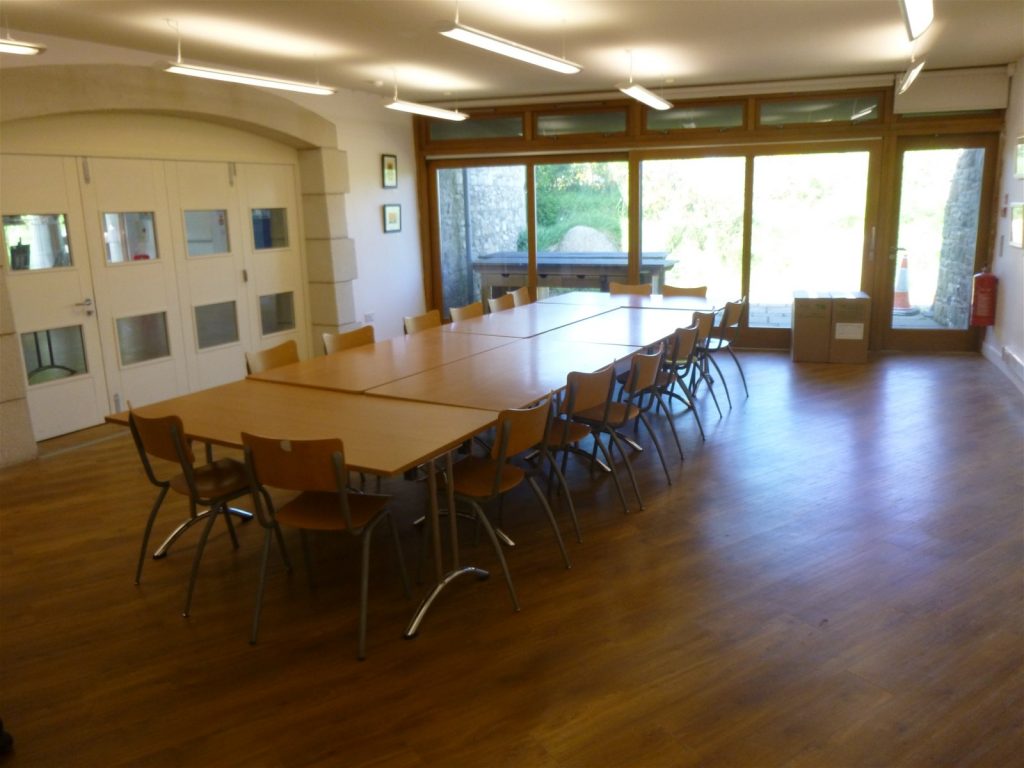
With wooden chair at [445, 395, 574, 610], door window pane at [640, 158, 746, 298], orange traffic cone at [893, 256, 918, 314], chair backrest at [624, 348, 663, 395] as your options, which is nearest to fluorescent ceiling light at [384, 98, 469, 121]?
door window pane at [640, 158, 746, 298]

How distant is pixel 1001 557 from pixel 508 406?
7.65 ft

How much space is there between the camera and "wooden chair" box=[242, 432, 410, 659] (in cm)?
274

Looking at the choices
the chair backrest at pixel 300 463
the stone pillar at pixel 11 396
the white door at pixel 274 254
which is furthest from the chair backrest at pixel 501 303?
the chair backrest at pixel 300 463

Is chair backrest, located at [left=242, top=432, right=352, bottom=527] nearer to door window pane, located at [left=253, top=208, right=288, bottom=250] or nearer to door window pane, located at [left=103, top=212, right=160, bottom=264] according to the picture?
door window pane, located at [left=103, top=212, right=160, bottom=264]

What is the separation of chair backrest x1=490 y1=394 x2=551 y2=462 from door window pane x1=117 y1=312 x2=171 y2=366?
4.19 m

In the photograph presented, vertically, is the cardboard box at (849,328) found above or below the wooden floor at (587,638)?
above

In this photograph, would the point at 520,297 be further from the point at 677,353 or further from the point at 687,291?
the point at 677,353

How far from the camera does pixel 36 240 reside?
17.9 ft

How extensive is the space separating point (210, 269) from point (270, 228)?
2.88 ft

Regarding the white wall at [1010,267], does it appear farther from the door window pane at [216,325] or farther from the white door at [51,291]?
the white door at [51,291]

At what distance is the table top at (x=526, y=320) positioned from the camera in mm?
5438

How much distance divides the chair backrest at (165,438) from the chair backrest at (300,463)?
0.37m

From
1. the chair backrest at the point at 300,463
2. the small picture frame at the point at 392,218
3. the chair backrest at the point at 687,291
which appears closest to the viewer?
the chair backrest at the point at 300,463

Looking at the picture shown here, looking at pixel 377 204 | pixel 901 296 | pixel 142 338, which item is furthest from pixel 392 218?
pixel 901 296
